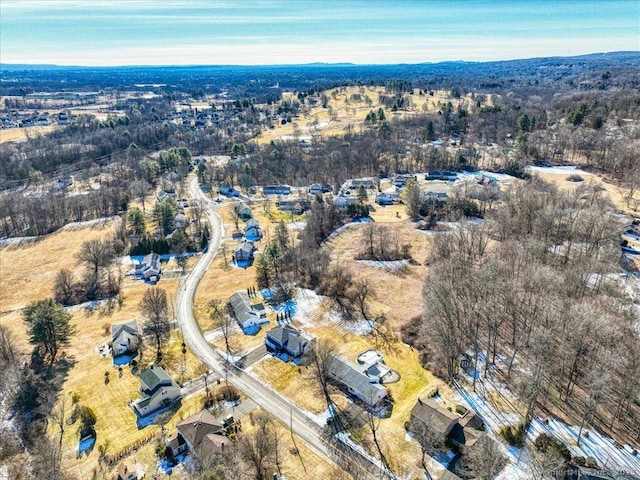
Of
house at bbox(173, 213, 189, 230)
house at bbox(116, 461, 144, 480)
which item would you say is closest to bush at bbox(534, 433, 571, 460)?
house at bbox(116, 461, 144, 480)

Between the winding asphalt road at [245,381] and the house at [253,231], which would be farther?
the house at [253,231]

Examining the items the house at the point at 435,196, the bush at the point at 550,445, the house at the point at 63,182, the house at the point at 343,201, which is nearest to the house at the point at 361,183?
the house at the point at 343,201

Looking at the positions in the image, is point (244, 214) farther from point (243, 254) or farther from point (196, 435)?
point (196, 435)

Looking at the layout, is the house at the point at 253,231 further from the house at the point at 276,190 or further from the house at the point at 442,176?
the house at the point at 442,176

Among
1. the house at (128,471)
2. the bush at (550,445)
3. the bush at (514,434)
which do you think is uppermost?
the bush at (550,445)

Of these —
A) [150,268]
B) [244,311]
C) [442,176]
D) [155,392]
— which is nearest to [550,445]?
[155,392]

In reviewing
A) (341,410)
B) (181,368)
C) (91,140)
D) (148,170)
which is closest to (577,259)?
(341,410)
